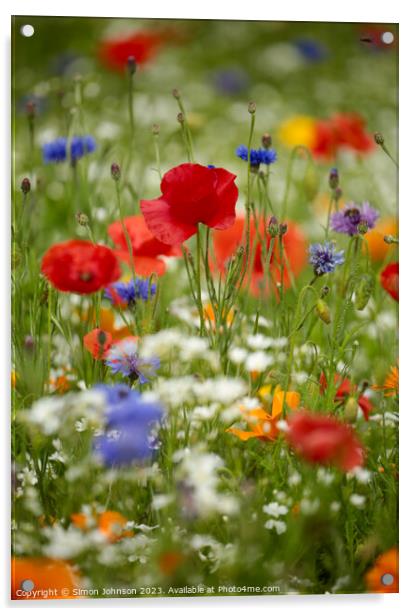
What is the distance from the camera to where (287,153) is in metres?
1.87

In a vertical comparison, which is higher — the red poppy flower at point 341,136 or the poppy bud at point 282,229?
the red poppy flower at point 341,136

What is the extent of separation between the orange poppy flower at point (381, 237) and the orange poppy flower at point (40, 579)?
0.69m

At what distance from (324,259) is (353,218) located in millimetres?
119

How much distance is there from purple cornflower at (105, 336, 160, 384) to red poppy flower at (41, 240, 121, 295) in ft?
0.33

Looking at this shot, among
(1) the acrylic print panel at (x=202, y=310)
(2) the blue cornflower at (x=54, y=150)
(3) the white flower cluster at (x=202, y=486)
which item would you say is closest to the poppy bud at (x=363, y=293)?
(1) the acrylic print panel at (x=202, y=310)

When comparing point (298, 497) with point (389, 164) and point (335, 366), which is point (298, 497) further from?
point (389, 164)

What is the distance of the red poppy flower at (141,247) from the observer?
1.76m

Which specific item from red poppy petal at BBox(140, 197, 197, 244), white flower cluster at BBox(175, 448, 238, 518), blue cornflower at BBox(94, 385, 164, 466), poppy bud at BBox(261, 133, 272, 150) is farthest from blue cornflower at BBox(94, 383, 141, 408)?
poppy bud at BBox(261, 133, 272, 150)

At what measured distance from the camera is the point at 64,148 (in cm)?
185

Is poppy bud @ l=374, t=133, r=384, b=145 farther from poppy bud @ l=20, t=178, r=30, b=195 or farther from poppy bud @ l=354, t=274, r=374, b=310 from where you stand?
poppy bud @ l=20, t=178, r=30, b=195

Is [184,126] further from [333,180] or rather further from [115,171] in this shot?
[333,180]

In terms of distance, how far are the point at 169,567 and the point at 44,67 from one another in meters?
0.80

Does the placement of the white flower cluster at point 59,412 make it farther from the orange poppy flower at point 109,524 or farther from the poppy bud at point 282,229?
the poppy bud at point 282,229
